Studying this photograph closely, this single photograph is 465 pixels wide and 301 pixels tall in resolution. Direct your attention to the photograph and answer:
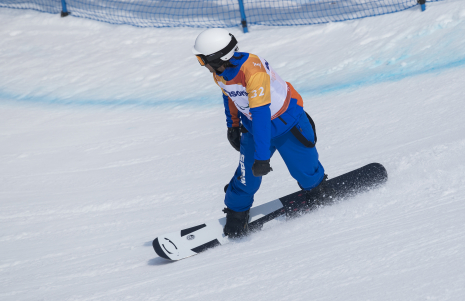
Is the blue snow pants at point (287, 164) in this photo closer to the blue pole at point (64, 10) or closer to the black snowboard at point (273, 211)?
the black snowboard at point (273, 211)

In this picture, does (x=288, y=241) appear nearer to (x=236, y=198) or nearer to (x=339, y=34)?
(x=236, y=198)

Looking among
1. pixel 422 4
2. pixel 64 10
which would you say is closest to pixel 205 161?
pixel 422 4

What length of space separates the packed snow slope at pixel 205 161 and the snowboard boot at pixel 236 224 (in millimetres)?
89

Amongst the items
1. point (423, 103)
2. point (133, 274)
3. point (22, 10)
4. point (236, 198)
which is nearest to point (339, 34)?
point (423, 103)

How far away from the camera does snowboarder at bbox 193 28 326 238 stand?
2545 millimetres

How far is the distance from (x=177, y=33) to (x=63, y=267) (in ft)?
20.3

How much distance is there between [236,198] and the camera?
9.73ft

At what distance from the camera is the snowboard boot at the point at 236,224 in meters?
2.97

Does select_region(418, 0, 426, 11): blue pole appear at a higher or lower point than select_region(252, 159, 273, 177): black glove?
lower

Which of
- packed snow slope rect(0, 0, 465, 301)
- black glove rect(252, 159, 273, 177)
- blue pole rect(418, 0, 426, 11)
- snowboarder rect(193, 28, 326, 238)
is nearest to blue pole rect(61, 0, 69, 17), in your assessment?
packed snow slope rect(0, 0, 465, 301)

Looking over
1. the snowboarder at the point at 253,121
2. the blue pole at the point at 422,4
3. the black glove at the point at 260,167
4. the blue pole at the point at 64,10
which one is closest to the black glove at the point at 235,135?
the snowboarder at the point at 253,121

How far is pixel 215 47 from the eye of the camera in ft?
8.29

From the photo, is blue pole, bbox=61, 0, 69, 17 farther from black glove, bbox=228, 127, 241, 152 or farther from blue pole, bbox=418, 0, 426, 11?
black glove, bbox=228, 127, 241, 152

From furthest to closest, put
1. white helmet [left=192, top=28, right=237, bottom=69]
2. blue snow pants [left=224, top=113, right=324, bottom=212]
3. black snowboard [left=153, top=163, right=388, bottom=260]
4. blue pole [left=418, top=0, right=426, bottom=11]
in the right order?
1. blue pole [left=418, top=0, right=426, bottom=11]
2. black snowboard [left=153, top=163, right=388, bottom=260]
3. blue snow pants [left=224, top=113, right=324, bottom=212]
4. white helmet [left=192, top=28, right=237, bottom=69]
